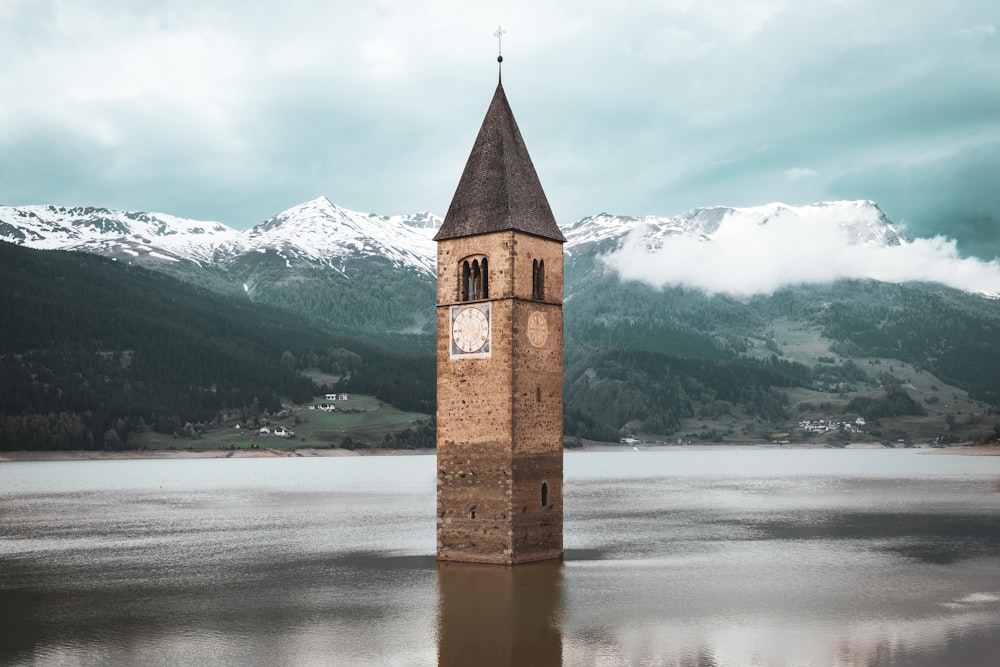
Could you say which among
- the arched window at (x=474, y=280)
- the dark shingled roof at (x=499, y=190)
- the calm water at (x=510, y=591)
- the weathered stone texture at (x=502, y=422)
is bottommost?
the calm water at (x=510, y=591)

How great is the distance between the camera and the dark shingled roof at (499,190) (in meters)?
51.8

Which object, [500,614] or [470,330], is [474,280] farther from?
[500,614]

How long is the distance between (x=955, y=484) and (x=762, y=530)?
73.4 meters

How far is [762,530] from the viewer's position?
74688mm

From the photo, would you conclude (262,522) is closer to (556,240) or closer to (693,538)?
(693,538)

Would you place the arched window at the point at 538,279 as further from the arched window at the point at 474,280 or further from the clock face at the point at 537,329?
the arched window at the point at 474,280

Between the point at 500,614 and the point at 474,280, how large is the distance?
58.0 ft

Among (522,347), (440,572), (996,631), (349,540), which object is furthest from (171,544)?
(996,631)

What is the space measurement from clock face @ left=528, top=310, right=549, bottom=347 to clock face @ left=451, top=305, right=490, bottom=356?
2107 millimetres

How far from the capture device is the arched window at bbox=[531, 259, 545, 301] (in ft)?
173

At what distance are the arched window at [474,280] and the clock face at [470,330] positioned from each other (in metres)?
0.83

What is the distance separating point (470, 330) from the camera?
51500 mm

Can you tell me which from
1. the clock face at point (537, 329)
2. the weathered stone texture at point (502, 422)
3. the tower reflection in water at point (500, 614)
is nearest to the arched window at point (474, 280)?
the weathered stone texture at point (502, 422)

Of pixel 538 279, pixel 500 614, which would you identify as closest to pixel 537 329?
pixel 538 279
